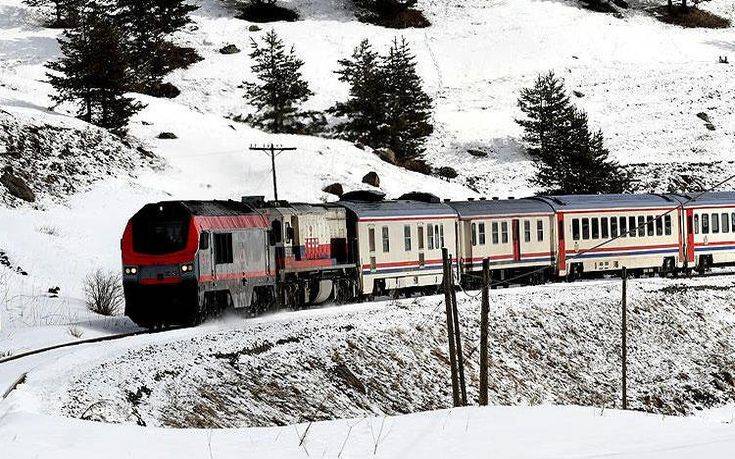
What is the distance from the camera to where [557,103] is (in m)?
80.9

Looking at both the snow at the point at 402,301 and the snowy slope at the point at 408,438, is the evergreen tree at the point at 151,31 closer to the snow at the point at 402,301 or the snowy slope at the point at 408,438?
the snow at the point at 402,301

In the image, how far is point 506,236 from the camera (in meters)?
41.4

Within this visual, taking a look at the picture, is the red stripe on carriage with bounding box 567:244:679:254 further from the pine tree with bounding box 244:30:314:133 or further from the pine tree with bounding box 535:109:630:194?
the pine tree with bounding box 244:30:314:133

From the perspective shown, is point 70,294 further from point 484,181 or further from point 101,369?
point 484,181

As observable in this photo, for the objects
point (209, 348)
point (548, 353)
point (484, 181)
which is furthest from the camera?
point (484, 181)

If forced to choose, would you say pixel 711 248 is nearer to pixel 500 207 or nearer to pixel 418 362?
pixel 500 207

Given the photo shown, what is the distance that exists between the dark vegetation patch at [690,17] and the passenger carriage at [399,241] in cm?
7749

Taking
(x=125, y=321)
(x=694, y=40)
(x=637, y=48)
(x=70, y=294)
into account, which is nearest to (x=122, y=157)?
(x=70, y=294)

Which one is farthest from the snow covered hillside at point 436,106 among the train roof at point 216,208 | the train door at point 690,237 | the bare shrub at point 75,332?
the train door at point 690,237

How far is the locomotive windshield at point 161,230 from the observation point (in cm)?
2612

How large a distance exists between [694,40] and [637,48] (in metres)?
6.94

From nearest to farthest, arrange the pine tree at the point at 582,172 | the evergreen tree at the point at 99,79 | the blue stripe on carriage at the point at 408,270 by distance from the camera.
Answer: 1. the blue stripe on carriage at the point at 408,270
2. the evergreen tree at the point at 99,79
3. the pine tree at the point at 582,172

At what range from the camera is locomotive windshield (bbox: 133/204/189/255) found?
85.7ft

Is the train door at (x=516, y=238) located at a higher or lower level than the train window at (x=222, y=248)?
lower
